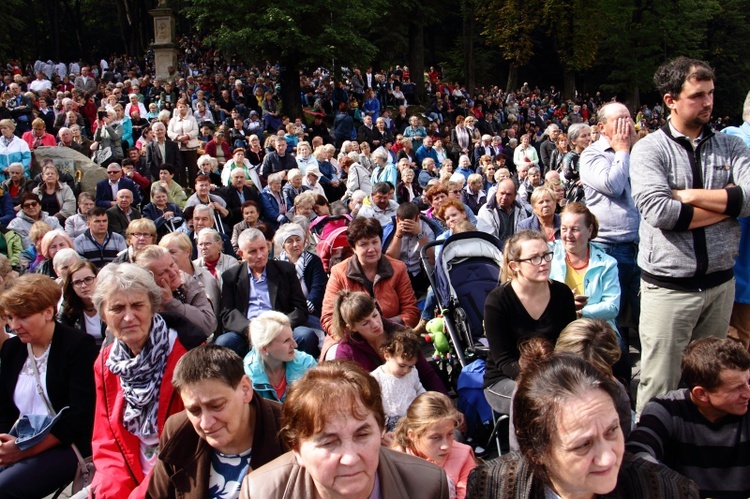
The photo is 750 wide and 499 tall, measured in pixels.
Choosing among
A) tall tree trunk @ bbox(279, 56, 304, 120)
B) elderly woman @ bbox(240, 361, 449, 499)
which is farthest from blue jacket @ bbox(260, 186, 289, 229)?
tall tree trunk @ bbox(279, 56, 304, 120)

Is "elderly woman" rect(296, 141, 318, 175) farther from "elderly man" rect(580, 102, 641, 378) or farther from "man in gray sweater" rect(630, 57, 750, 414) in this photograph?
"man in gray sweater" rect(630, 57, 750, 414)

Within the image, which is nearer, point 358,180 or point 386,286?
point 386,286

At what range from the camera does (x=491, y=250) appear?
5.52 metres

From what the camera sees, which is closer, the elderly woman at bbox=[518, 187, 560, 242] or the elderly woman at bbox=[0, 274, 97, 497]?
the elderly woman at bbox=[0, 274, 97, 497]

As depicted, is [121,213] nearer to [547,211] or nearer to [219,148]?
[547,211]

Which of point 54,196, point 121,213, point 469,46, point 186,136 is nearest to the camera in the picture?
point 121,213

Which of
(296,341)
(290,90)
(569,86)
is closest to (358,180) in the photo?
(296,341)

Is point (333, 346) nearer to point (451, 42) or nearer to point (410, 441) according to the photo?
point (410, 441)

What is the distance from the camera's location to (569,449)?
1.88 metres

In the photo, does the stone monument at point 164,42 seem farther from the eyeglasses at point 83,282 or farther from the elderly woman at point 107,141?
the eyeglasses at point 83,282

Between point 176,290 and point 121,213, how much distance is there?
454cm

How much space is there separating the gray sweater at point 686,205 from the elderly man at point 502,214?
391cm

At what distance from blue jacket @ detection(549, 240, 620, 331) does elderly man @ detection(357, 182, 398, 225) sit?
3549 millimetres

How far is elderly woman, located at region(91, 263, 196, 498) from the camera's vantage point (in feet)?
10.4
